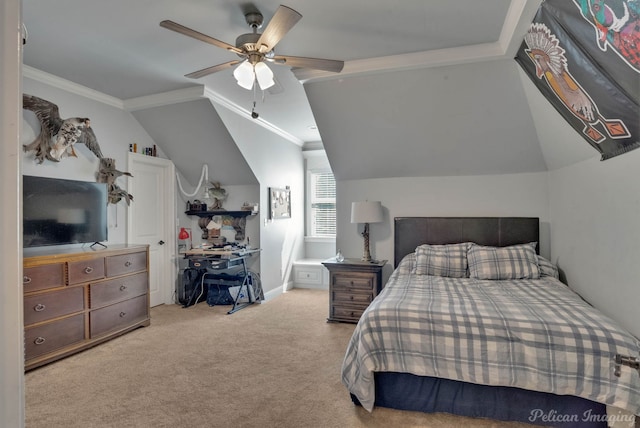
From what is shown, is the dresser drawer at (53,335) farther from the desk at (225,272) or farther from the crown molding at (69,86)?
the crown molding at (69,86)

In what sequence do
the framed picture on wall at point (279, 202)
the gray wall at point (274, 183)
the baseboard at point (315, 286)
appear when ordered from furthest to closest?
1. the baseboard at point (315, 286)
2. the framed picture on wall at point (279, 202)
3. the gray wall at point (274, 183)

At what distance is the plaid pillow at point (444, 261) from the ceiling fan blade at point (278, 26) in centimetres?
260

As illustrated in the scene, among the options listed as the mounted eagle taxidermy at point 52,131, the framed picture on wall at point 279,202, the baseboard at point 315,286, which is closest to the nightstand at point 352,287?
the framed picture on wall at point 279,202

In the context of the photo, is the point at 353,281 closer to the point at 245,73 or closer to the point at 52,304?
the point at 245,73

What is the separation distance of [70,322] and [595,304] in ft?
14.5

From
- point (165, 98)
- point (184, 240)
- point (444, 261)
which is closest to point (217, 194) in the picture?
point (184, 240)

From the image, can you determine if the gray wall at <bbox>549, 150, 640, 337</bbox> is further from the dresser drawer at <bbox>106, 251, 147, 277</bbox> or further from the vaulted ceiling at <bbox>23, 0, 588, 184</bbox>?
the dresser drawer at <bbox>106, 251, 147, 277</bbox>

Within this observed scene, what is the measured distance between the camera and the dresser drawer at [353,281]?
155 inches

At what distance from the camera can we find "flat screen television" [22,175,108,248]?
9.68ft

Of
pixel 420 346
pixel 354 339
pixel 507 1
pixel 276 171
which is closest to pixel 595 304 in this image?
pixel 420 346

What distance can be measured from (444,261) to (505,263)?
1.87ft

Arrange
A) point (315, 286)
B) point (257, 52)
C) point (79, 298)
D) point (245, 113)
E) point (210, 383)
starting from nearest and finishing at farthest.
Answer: point (257, 52) → point (210, 383) → point (79, 298) → point (245, 113) → point (315, 286)

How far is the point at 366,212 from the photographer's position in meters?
4.12

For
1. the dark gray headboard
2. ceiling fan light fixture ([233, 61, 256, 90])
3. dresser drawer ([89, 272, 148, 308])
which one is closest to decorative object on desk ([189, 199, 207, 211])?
dresser drawer ([89, 272, 148, 308])
